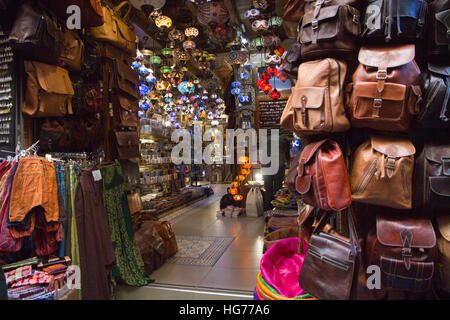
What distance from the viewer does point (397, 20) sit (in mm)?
1390

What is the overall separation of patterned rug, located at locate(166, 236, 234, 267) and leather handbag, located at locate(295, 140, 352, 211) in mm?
2560

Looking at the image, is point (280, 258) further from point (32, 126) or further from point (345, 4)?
point (32, 126)

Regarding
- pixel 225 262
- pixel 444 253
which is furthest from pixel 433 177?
pixel 225 262

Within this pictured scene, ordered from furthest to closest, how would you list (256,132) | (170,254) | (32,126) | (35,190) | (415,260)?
(256,132) → (170,254) → (32,126) → (35,190) → (415,260)

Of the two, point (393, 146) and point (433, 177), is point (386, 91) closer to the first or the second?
point (393, 146)

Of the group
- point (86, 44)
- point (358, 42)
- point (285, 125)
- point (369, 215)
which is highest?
point (86, 44)

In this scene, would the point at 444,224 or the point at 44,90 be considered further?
the point at 44,90

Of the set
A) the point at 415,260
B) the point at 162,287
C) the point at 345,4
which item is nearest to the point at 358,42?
the point at 345,4

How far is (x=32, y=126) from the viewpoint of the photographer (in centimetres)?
248

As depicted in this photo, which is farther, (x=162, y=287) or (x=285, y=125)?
(x=162, y=287)

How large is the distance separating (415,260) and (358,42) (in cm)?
119

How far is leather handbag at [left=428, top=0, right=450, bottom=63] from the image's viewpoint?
1.38m

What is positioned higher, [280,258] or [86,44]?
[86,44]

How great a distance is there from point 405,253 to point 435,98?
742 mm
